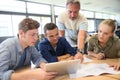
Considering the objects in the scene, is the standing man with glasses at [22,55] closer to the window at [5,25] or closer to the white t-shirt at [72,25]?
the white t-shirt at [72,25]

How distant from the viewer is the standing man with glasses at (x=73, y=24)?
174 centimetres

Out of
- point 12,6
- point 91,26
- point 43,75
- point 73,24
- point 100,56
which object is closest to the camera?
point 43,75

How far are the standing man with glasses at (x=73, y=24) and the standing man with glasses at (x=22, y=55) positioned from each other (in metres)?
0.61

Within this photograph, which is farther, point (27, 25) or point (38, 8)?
point (38, 8)

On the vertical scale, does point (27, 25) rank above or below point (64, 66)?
above

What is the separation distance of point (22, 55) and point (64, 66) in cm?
39

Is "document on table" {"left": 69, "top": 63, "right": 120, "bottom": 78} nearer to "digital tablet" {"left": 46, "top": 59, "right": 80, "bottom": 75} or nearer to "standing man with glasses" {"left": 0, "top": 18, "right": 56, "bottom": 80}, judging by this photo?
"digital tablet" {"left": 46, "top": 59, "right": 80, "bottom": 75}

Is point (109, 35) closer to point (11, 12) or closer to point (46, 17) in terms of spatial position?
point (11, 12)

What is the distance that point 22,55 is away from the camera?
4.12ft

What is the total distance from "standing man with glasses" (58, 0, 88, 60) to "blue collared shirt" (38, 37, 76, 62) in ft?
0.44

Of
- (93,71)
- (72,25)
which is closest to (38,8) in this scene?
(72,25)

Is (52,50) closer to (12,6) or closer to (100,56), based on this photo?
(100,56)

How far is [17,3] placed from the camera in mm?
6742

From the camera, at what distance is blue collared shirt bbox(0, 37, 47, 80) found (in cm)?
101
